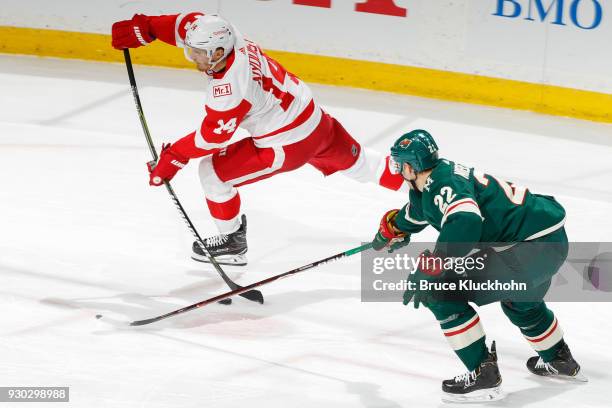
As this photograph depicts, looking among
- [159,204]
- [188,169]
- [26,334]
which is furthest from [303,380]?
[188,169]

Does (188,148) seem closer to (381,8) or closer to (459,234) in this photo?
(459,234)

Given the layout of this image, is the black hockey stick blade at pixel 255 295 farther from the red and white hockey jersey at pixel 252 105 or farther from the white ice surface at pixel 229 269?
the red and white hockey jersey at pixel 252 105

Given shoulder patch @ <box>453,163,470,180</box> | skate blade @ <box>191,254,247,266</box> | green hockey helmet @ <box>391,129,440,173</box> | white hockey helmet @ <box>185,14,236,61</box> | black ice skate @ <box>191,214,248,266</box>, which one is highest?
white hockey helmet @ <box>185,14,236,61</box>

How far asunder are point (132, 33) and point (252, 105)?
2.44 feet

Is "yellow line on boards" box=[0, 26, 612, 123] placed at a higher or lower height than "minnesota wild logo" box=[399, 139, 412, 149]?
lower

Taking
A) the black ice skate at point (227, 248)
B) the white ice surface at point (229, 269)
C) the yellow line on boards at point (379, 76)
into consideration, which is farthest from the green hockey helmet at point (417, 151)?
the yellow line on boards at point (379, 76)

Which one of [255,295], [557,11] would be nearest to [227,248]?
[255,295]

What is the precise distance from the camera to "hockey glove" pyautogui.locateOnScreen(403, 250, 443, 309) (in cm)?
339

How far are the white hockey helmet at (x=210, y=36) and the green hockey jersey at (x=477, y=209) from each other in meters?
1.10

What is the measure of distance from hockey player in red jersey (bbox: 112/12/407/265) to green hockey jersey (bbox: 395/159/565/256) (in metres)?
1.04

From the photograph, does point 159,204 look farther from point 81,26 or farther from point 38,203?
point 81,26

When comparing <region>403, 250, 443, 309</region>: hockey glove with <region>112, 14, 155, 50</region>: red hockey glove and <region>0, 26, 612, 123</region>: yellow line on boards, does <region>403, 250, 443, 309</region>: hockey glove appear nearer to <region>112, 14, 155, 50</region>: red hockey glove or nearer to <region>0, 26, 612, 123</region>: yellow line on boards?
<region>112, 14, 155, 50</region>: red hockey glove

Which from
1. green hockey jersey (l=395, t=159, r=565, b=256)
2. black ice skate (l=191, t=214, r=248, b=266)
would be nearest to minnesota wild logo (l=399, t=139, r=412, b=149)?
green hockey jersey (l=395, t=159, r=565, b=256)

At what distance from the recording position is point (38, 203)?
17.5 ft
